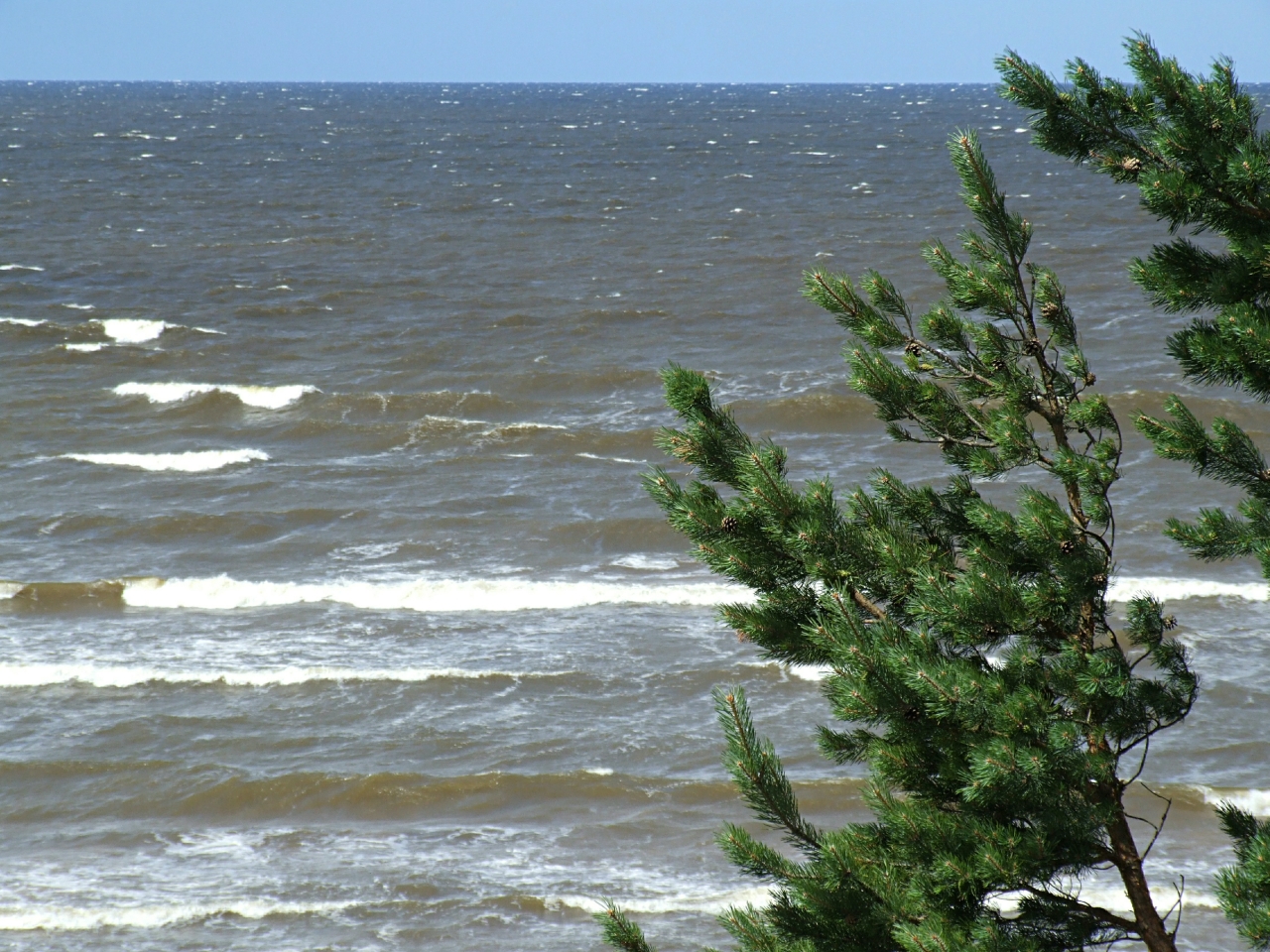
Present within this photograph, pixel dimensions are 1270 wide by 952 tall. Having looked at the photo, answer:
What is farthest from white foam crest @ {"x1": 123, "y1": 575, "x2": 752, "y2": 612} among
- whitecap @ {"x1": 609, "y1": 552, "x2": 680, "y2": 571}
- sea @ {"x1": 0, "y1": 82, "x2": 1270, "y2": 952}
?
whitecap @ {"x1": 609, "y1": 552, "x2": 680, "y2": 571}

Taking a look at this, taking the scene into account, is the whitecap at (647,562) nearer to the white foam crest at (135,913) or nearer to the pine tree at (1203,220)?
the white foam crest at (135,913)

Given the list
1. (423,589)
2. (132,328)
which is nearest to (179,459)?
(423,589)

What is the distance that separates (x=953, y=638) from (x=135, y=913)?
21.3 feet

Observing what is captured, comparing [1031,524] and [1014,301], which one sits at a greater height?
[1014,301]

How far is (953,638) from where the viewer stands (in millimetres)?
3875

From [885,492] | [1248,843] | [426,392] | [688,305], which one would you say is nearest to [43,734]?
[885,492]

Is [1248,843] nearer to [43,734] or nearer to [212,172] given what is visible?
[43,734]

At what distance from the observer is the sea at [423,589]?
29.3ft

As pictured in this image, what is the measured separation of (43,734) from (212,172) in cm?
5664

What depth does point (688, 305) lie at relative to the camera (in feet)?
99.1

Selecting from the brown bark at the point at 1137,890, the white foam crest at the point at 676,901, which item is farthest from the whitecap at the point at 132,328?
the brown bark at the point at 1137,890

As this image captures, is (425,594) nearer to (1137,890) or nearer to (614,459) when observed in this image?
(614,459)

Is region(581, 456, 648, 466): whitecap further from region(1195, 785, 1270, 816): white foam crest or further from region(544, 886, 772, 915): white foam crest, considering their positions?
region(544, 886, 772, 915): white foam crest

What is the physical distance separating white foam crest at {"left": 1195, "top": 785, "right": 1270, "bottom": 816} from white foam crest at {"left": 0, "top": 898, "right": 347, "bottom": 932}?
6.26 metres
